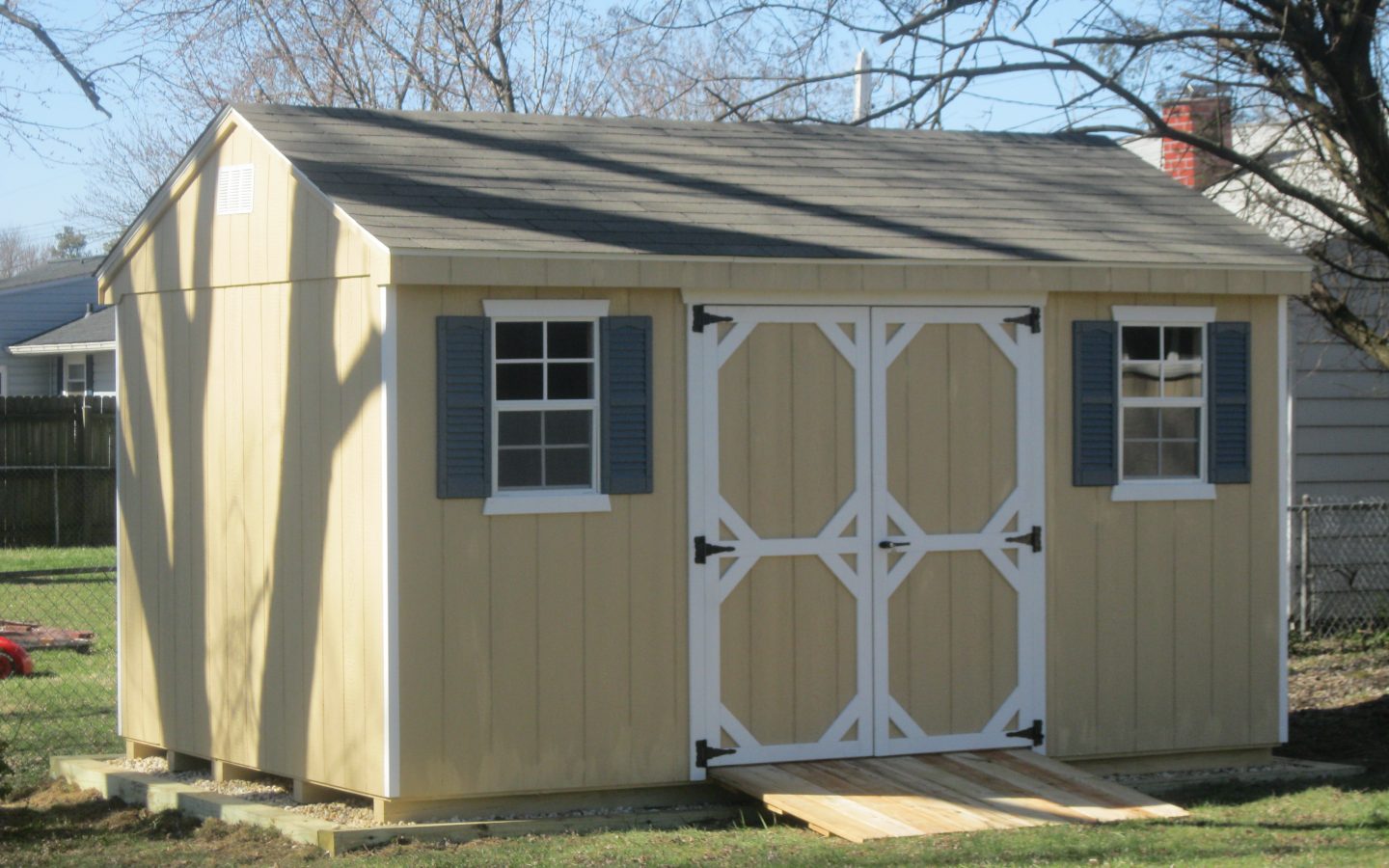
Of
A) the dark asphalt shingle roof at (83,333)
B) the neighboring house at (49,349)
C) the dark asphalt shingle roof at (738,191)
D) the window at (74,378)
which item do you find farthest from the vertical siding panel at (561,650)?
the window at (74,378)

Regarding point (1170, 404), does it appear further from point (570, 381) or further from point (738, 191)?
point (570, 381)

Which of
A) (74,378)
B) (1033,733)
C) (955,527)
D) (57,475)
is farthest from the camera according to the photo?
(74,378)

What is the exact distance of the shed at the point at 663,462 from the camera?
7.94 m

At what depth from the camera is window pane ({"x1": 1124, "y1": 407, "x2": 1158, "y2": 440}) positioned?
9305 mm

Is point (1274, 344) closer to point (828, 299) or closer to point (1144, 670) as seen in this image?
point (1144, 670)

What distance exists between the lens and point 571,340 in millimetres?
8203

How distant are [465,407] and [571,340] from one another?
0.66 metres

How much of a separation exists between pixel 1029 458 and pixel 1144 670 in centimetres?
141

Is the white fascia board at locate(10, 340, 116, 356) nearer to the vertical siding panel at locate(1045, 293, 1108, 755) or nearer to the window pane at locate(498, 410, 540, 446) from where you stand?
the window pane at locate(498, 410, 540, 446)

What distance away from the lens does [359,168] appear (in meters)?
8.51

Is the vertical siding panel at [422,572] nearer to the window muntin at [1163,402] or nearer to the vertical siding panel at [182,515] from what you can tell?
the vertical siding panel at [182,515]

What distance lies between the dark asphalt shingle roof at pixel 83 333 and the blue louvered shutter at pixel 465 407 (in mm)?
23320

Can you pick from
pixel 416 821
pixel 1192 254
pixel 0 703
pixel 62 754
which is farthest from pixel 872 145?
pixel 0 703

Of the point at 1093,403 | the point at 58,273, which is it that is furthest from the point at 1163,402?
the point at 58,273
